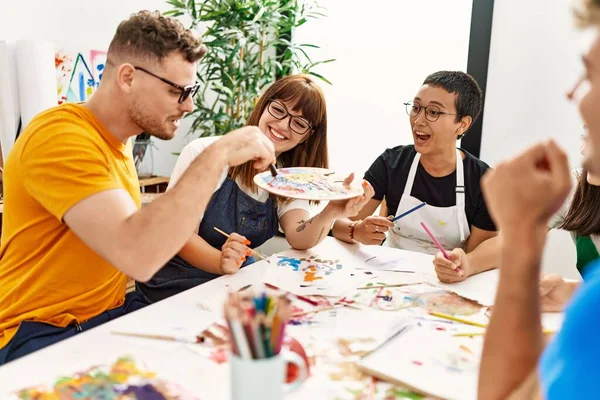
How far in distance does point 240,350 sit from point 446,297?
90cm

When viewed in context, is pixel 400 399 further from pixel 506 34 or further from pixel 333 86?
pixel 333 86

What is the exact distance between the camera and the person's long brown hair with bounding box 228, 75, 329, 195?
205 cm

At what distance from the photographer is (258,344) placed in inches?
30.6

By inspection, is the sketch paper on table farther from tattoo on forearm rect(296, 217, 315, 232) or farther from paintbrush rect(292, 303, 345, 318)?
tattoo on forearm rect(296, 217, 315, 232)

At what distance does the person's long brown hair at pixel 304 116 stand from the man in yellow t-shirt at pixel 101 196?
0.44 metres

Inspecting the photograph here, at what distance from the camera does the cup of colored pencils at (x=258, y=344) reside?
2.50 feet

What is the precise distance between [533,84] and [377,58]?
1024 mm

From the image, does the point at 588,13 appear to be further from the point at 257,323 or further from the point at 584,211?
the point at 584,211

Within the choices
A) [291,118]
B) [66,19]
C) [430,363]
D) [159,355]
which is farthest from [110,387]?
[66,19]

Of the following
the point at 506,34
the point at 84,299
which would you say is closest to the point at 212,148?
the point at 84,299

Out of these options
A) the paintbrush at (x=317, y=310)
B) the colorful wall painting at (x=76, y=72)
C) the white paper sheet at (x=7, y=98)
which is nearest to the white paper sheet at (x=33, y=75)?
the white paper sheet at (x=7, y=98)

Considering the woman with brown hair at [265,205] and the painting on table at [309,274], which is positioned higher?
the woman with brown hair at [265,205]

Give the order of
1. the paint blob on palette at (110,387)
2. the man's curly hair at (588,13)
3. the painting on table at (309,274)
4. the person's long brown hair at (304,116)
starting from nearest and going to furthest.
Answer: the man's curly hair at (588,13) → the paint blob on palette at (110,387) → the painting on table at (309,274) → the person's long brown hair at (304,116)

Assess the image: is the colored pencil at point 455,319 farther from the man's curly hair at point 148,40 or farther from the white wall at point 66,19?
the white wall at point 66,19
